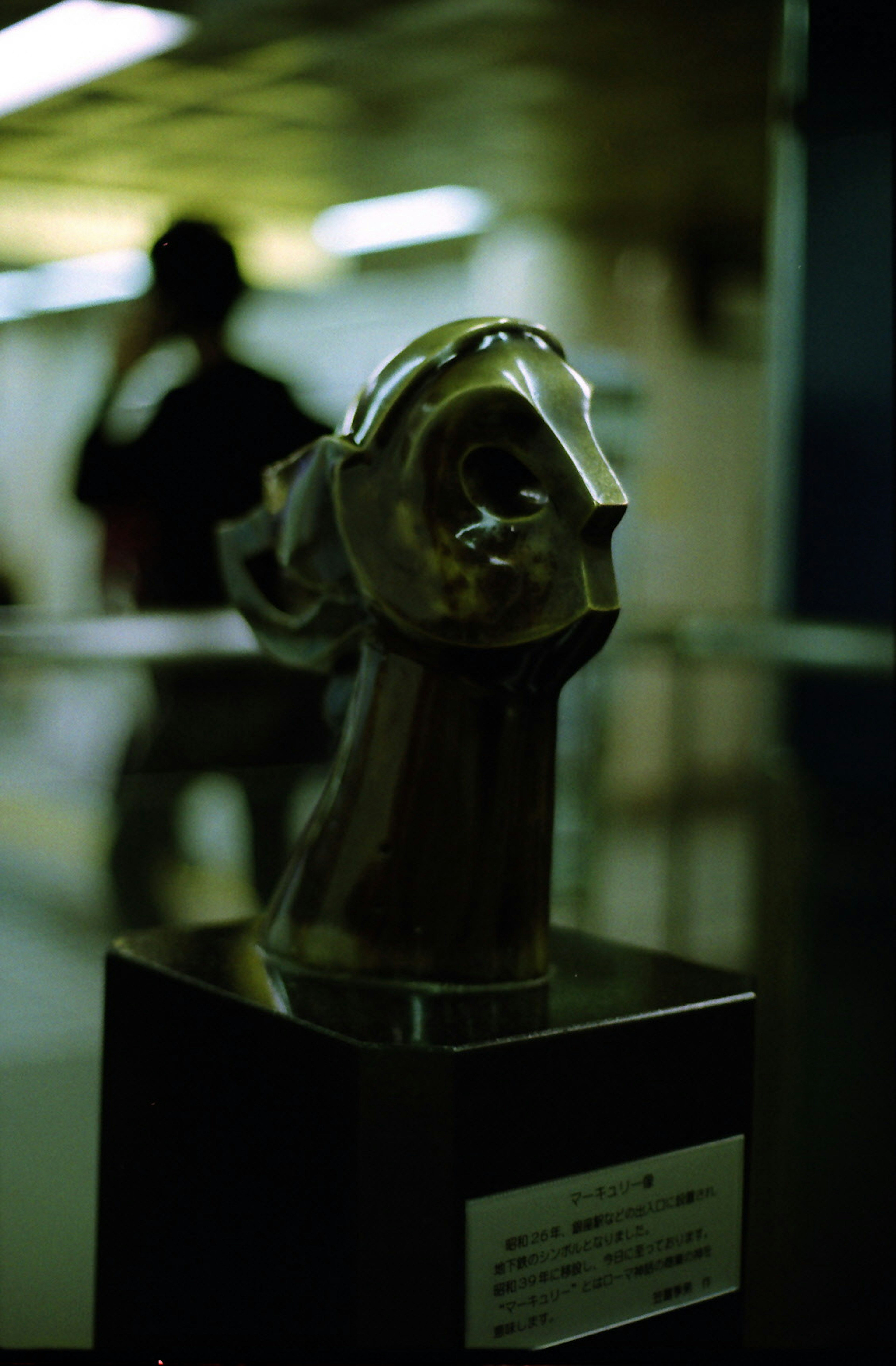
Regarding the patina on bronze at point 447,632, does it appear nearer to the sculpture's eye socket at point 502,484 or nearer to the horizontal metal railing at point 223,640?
the sculpture's eye socket at point 502,484

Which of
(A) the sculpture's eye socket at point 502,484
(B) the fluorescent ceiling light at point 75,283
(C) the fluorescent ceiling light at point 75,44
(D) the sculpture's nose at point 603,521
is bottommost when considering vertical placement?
(D) the sculpture's nose at point 603,521

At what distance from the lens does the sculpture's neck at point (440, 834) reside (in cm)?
98

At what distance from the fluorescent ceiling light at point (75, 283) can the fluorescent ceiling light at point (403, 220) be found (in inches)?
10.5

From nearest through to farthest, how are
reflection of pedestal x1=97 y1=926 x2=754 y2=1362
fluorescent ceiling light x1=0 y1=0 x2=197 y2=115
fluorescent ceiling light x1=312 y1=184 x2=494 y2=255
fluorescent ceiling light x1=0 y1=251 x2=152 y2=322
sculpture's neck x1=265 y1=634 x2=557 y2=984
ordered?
reflection of pedestal x1=97 y1=926 x2=754 y2=1362
sculpture's neck x1=265 y1=634 x2=557 y2=984
fluorescent ceiling light x1=0 y1=0 x2=197 y2=115
fluorescent ceiling light x1=0 y1=251 x2=152 y2=322
fluorescent ceiling light x1=312 y1=184 x2=494 y2=255

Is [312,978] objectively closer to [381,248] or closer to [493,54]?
[381,248]

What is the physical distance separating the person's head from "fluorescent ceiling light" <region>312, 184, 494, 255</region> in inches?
5.3

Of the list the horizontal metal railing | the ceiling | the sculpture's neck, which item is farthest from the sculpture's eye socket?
the ceiling

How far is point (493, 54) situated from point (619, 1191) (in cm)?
136

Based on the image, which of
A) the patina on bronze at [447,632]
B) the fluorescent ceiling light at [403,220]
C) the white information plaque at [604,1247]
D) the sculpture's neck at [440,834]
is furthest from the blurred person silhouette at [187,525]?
the white information plaque at [604,1247]

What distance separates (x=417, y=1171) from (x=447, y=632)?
33 cm

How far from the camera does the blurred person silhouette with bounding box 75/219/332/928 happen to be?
1566 millimetres

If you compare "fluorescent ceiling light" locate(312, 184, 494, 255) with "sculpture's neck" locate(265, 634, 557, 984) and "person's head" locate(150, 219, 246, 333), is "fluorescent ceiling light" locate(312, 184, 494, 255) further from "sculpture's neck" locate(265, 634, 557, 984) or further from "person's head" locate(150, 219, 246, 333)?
"sculpture's neck" locate(265, 634, 557, 984)

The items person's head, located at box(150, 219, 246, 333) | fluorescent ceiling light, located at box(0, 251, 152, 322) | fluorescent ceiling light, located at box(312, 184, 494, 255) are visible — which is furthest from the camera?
fluorescent ceiling light, located at box(312, 184, 494, 255)

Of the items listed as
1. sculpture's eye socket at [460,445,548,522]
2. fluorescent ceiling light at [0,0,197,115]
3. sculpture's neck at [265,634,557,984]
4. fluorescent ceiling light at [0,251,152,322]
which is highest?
fluorescent ceiling light at [0,0,197,115]
